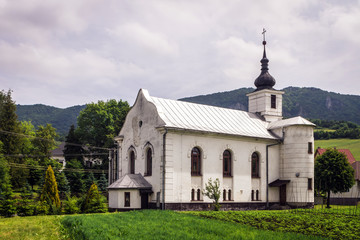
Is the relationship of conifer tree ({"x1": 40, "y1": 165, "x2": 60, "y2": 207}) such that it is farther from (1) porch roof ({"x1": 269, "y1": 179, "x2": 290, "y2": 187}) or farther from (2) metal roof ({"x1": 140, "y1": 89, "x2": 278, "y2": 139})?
(1) porch roof ({"x1": 269, "y1": 179, "x2": 290, "y2": 187})

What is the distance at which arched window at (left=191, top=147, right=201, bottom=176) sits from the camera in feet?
94.1

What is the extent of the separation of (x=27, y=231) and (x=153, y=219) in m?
5.83

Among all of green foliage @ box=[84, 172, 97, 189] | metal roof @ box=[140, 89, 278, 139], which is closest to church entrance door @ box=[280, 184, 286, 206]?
metal roof @ box=[140, 89, 278, 139]

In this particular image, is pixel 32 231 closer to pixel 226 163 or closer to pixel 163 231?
pixel 163 231

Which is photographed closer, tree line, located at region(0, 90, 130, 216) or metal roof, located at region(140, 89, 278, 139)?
metal roof, located at region(140, 89, 278, 139)

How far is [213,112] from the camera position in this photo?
110 feet

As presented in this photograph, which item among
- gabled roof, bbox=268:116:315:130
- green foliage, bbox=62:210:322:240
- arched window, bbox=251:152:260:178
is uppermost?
gabled roof, bbox=268:116:315:130

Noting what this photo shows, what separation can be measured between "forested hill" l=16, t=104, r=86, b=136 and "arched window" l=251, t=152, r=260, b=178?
12285cm

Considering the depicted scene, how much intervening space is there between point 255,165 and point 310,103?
133 meters

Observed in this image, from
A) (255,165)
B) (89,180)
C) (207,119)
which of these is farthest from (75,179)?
(255,165)

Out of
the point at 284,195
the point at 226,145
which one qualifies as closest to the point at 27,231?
the point at 226,145

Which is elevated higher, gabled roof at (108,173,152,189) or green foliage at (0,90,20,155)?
green foliage at (0,90,20,155)

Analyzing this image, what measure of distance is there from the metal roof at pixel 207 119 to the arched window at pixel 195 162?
178cm

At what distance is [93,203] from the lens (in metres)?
27.0
